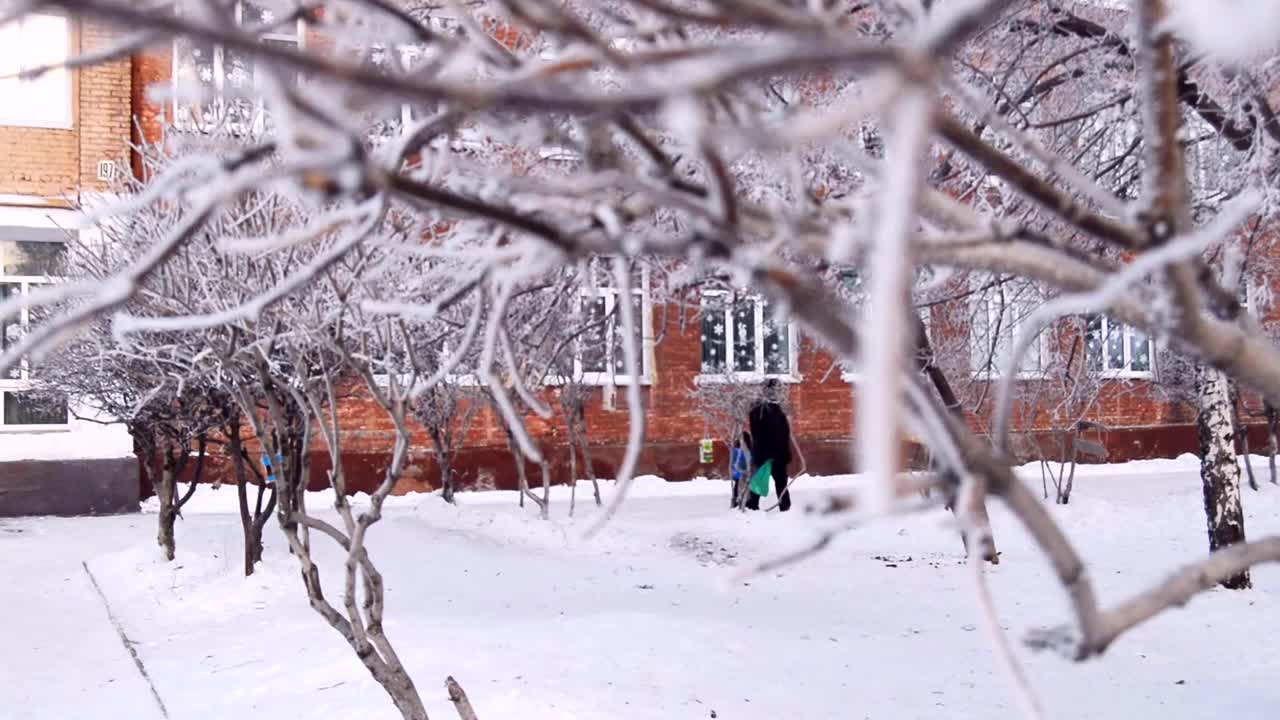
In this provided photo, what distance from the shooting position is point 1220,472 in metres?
9.35

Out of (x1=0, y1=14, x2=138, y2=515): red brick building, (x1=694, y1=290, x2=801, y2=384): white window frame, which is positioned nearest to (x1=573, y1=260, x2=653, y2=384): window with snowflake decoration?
(x1=694, y1=290, x2=801, y2=384): white window frame

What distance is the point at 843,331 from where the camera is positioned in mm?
1293

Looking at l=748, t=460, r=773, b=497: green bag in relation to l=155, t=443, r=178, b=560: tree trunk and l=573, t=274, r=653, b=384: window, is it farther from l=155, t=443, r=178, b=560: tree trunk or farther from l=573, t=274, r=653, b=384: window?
l=155, t=443, r=178, b=560: tree trunk

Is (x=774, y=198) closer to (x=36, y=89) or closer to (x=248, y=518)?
(x=248, y=518)

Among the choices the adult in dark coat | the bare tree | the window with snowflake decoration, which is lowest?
the adult in dark coat

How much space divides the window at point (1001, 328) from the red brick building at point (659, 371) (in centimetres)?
22

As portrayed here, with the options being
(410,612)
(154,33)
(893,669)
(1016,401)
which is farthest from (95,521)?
(154,33)

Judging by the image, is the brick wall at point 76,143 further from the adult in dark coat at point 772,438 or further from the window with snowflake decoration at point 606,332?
the adult in dark coat at point 772,438

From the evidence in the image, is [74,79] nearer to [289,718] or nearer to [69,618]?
[69,618]

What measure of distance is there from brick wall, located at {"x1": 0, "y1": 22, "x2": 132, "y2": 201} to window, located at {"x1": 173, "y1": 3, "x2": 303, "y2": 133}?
170 centimetres

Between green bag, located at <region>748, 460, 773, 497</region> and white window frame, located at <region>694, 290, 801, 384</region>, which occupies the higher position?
white window frame, located at <region>694, 290, 801, 384</region>

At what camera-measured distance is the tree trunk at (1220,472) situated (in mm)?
9328

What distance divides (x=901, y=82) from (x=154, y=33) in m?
0.63

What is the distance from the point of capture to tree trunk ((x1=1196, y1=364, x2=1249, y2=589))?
30.6ft
